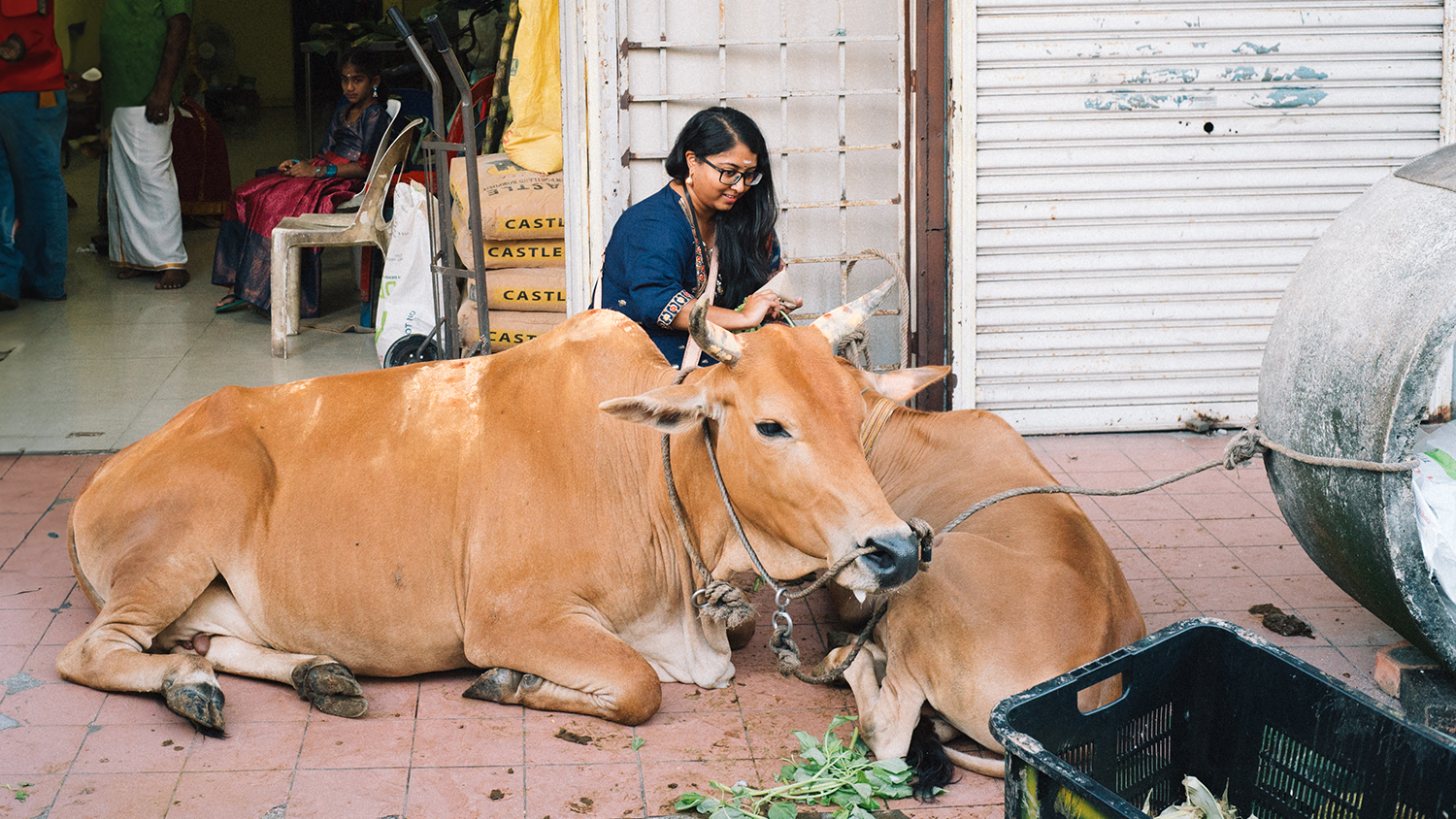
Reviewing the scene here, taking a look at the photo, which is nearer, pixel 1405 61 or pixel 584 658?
pixel 584 658

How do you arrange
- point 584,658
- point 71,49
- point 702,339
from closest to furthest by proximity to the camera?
point 702,339 < point 584,658 < point 71,49

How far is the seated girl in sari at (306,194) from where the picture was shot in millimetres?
8570

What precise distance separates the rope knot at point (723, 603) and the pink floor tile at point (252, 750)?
1.20 metres

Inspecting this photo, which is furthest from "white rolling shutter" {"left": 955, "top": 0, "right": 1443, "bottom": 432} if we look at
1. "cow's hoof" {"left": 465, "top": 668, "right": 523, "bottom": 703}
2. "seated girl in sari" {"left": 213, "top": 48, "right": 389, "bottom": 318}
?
"seated girl in sari" {"left": 213, "top": 48, "right": 389, "bottom": 318}

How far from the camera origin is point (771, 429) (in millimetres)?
3484

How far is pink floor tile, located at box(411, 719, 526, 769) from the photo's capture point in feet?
11.9

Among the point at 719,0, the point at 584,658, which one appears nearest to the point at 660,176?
the point at 719,0

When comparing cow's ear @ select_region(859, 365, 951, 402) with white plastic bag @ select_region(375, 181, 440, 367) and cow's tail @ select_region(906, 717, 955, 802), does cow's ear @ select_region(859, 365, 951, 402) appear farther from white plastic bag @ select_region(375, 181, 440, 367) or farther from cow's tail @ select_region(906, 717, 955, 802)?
white plastic bag @ select_region(375, 181, 440, 367)

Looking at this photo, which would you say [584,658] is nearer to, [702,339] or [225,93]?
[702,339]

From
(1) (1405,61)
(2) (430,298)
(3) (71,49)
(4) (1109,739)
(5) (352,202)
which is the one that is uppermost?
(3) (71,49)

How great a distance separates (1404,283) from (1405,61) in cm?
332

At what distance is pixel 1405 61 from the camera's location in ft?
20.5

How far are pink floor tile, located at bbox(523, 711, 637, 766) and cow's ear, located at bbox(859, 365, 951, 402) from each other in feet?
4.01

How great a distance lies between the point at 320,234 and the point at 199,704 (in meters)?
4.83
